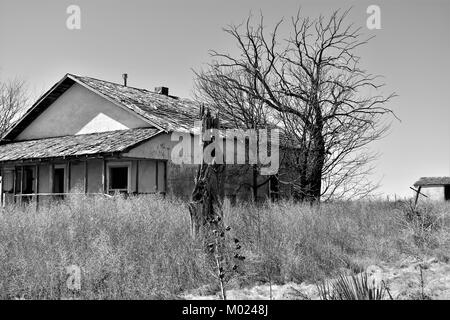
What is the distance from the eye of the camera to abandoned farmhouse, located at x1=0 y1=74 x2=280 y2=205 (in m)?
17.0

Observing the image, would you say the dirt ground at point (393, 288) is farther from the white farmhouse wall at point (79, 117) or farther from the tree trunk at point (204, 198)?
the white farmhouse wall at point (79, 117)

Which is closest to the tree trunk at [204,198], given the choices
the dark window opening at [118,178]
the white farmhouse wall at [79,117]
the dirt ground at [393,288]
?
the dirt ground at [393,288]

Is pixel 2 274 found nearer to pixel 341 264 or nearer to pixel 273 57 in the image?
pixel 341 264

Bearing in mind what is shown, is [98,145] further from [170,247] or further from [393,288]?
[393,288]

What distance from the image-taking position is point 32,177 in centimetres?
2228

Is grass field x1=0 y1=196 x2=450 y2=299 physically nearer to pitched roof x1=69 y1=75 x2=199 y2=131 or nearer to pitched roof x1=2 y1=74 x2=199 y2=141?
pitched roof x1=69 y1=75 x2=199 y2=131

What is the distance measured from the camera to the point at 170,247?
24.9 feet

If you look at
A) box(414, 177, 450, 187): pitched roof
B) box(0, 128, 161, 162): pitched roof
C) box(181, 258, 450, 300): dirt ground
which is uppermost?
box(0, 128, 161, 162): pitched roof

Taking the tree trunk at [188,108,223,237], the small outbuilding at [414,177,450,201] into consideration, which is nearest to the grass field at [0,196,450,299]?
the tree trunk at [188,108,223,237]

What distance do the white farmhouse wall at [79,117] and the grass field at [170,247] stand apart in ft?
28.3

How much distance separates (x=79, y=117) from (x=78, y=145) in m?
2.96

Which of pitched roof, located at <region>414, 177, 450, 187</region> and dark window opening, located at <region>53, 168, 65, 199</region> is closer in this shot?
dark window opening, located at <region>53, 168, 65, 199</region>

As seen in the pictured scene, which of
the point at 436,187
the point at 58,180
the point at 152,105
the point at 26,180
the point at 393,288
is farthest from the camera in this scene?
the point at 436,187

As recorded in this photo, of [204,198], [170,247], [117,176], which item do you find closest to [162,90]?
[117,176]
